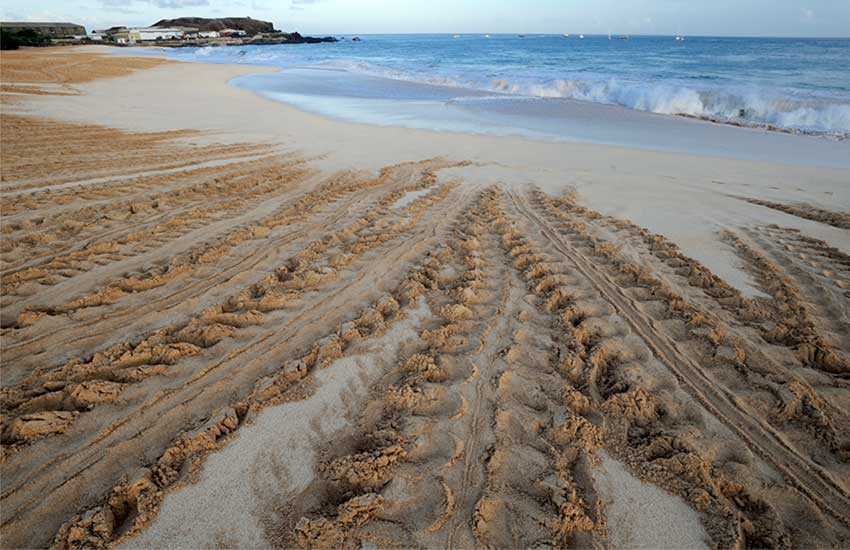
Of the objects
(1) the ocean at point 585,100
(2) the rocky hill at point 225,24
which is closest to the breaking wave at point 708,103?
(1) the ocean at point 585,100

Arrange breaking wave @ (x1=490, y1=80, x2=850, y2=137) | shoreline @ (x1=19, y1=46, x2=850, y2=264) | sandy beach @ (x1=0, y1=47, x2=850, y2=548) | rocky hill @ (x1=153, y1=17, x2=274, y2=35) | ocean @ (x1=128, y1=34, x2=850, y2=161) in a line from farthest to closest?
rocky hill @ (x1=153, y1=17, x2=274, y2=35) < breaking wave @ (x1=490, y1=80, x2=850, y2=137) < ocean @ (x1=128, y1=34, x2=850, y2=161) < shoreline @ (x1=19, y1=46, x2=850, y2=264) < sandy beach @ (x1=0, y1=47, x2=850, y2=548)

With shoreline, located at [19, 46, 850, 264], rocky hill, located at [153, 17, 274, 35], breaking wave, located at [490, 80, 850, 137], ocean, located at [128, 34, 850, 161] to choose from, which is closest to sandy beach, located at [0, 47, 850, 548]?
shoreline, located at [19, 46, 850, 264]

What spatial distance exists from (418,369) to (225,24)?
491 feet

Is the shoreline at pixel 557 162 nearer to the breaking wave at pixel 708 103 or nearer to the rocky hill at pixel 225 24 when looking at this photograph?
the breaking wave at pixel 708 103

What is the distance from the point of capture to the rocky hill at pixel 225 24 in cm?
11662

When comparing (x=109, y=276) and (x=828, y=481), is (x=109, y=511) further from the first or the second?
(x=828, y=481)

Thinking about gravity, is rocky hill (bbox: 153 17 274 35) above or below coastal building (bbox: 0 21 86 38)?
above

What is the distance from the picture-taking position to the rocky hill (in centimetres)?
11662

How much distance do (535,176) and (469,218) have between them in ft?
8.93

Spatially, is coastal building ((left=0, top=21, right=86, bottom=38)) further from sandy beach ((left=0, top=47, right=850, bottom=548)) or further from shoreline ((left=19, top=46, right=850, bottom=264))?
sandy beach ((left=0, top=47, right=850, bottom=548))

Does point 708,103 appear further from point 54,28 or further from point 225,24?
point 225,24

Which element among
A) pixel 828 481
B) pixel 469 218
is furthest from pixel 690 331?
pixel 469 218

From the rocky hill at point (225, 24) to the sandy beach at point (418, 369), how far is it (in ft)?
418

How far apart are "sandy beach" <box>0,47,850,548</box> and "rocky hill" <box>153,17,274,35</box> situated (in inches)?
5018
